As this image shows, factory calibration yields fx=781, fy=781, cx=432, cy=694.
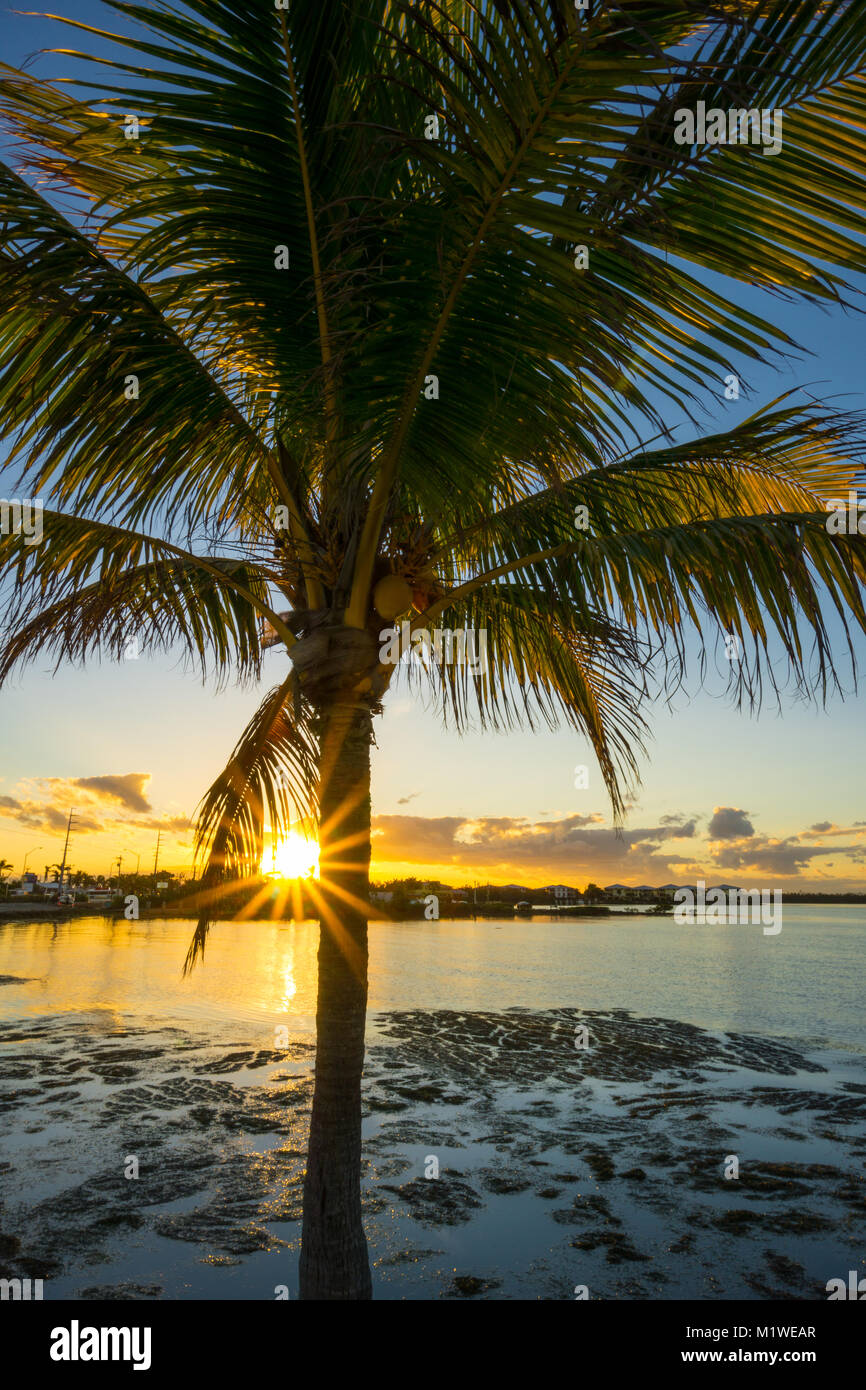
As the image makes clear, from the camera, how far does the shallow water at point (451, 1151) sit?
241 inches

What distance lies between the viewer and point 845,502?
4602mm

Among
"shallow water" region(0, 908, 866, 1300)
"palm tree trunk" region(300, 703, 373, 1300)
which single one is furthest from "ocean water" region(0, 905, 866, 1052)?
"palm tree trunk" region(300, 703, 373, 1300)

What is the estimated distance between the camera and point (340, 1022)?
428cm

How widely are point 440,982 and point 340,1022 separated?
2889cm

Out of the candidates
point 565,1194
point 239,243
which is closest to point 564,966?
point 565,1194

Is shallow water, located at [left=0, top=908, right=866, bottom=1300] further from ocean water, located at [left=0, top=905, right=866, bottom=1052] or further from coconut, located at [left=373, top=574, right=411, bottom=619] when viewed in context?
coconut, located at [left=373, top=574, right=411, bottom=619]

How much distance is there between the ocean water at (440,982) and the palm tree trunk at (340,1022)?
7.76 meters

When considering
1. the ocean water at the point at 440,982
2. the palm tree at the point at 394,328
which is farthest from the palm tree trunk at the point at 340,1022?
the ocean water at the point at 440,982

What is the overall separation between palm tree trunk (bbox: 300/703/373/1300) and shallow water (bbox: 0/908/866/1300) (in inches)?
75.9

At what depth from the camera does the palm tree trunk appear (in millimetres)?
4184

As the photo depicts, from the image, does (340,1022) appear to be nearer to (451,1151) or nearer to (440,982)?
(451,1151)

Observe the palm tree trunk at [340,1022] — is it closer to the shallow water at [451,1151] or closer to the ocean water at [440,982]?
the shallow water at [451,1151]

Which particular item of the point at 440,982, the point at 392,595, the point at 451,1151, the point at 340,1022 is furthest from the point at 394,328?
the point at 440,982

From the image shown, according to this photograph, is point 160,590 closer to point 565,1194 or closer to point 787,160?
point 787,160
